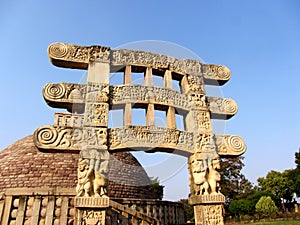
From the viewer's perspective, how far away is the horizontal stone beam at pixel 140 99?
5242 mm

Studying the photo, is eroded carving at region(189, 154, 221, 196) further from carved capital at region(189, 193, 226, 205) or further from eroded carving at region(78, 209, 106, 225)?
eroded carving at region(78, 209, 106, 225)

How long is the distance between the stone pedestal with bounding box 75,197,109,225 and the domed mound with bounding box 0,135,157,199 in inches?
284

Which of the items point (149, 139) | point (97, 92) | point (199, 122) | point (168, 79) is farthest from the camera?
point (168, 79)

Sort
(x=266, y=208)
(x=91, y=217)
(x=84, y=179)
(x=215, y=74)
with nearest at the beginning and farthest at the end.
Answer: (x=91, y=217) → (x=84, y=179) → (x=215, y=74) → (x=266, y=208)

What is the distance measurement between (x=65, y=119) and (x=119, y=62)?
2846 mm

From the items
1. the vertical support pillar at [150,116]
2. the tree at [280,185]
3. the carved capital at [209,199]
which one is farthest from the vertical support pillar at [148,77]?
the tree at [280,185]

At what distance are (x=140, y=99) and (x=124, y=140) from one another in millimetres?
1084

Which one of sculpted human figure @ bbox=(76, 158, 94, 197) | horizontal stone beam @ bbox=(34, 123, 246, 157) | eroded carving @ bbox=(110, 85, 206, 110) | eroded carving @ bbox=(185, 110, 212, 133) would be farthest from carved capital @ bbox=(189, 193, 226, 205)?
sculpted human figure @ bbox=(76, 158, 94, 197)

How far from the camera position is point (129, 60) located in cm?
610

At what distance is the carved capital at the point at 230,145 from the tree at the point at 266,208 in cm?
2156

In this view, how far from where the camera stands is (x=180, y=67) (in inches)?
259

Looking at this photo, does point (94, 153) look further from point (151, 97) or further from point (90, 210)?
point (151, 97)

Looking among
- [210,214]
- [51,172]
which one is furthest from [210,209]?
[51,172]

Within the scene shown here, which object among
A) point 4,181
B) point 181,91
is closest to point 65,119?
point 181,91
